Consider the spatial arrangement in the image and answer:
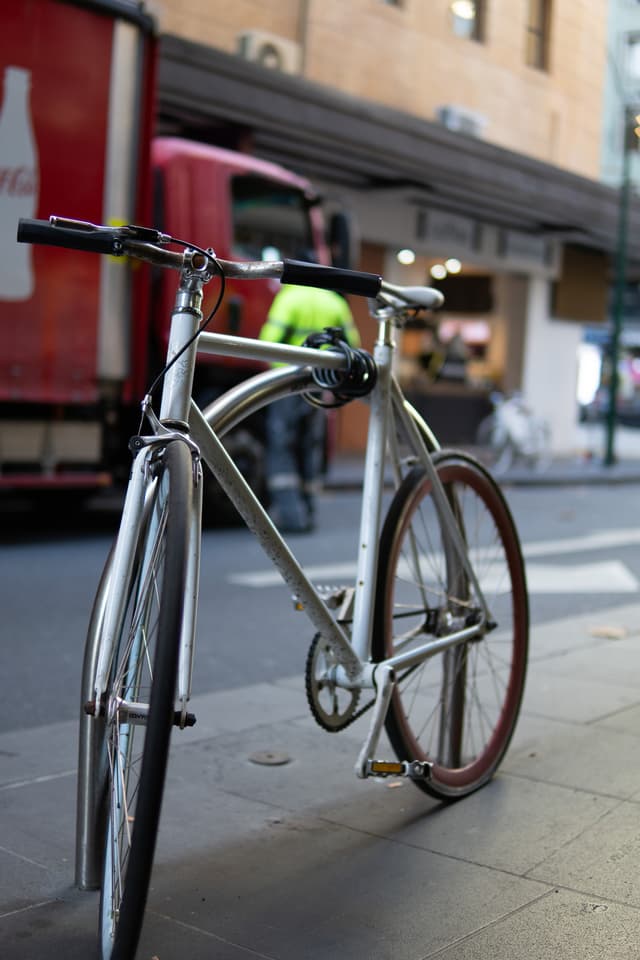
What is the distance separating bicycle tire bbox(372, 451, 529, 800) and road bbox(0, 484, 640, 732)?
59.0 inches

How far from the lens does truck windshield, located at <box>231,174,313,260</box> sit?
35.5 feet

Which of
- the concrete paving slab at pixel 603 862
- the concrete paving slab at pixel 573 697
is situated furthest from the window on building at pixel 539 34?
the concrete paving slab at pixel 603 862

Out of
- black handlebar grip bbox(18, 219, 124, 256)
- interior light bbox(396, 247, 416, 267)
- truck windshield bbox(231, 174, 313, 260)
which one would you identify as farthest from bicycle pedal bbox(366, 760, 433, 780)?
interior light bbox(396, 247, 416, 267)

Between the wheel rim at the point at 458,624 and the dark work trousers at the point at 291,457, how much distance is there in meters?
6.39

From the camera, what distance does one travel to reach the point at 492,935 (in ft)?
9.27

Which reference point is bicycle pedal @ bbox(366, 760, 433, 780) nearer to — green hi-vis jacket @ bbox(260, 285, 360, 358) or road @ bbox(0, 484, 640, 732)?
road @ bbox(0, 484, 640, 732)

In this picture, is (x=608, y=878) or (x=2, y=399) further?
(x=2, y=399)

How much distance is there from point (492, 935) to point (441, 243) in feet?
65.9

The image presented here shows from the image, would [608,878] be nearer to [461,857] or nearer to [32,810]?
[461,857]

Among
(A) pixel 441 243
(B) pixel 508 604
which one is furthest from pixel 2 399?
(A) pixel 441 243

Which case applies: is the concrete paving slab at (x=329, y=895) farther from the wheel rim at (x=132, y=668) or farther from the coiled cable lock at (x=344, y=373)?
the coiled cable lock at (x=344, y=373)

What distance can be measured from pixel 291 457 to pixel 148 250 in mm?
7978

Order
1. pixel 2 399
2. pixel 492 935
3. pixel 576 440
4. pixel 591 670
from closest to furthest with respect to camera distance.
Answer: pixel 492 935 < pixel 591 670 < pixel 2 399 < pixel 576 440

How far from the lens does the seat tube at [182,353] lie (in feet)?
8.78
